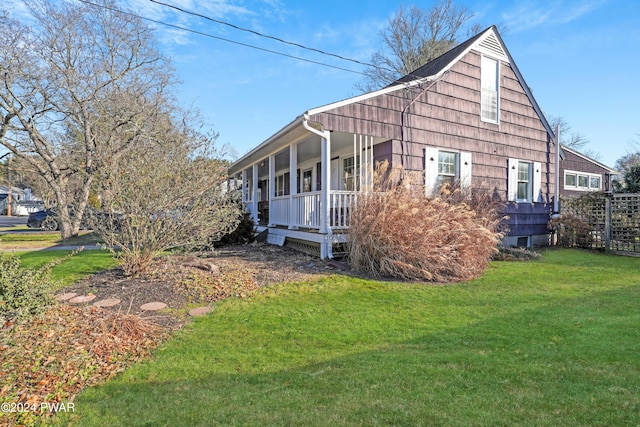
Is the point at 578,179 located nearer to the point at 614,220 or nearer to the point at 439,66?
the point at 614,220

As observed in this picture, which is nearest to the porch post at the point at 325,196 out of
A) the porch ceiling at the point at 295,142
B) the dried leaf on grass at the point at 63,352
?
the porch ceiling at the point at 295,142

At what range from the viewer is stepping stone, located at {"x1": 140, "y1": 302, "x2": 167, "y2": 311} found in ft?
15.1

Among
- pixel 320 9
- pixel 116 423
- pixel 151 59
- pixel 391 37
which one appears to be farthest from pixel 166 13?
pixel 391 37

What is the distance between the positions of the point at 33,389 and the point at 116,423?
811 mm

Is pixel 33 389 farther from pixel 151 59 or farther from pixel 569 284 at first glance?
pixel 151 59

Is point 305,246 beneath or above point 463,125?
beneath

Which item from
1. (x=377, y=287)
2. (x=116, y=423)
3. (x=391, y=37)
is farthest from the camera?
(x=391, y=37)

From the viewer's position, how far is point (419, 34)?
72.1ft

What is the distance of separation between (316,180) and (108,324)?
33.5 ft

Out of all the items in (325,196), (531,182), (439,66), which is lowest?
(325,196)

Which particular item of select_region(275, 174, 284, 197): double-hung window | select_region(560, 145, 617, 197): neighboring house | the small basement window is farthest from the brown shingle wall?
select_region(275, 174, 284, 197): double-hung window

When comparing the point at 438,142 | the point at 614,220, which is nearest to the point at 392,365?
the point at 438,142

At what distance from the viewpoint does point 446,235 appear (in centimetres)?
647

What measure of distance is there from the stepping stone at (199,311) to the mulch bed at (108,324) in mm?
78
